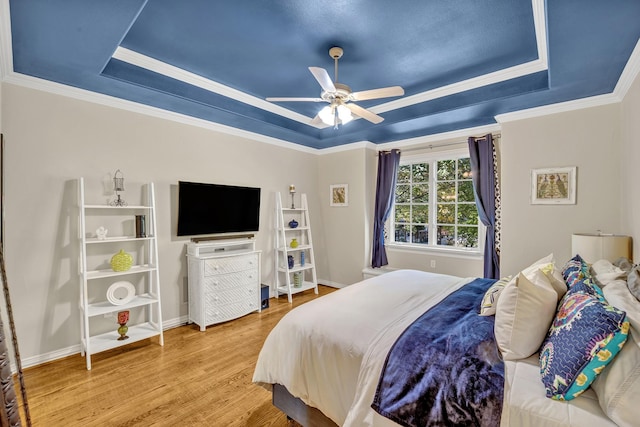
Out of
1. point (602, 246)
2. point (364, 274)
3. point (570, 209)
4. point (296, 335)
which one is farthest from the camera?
point (364, 274)

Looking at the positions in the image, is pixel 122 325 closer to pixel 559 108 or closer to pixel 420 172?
pixel 420 172

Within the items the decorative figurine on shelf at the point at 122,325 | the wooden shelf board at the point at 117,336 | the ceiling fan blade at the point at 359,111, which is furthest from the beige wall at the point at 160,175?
the ceiling fan blade at the point at 359,111

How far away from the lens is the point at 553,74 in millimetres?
2445

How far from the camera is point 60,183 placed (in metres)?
2.65

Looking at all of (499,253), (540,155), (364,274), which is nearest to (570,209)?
(540,155)

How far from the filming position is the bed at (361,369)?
3.53ft

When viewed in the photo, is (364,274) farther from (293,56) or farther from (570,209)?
(293,56)

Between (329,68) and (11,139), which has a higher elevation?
(329,68)

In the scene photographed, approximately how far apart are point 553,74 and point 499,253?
208 centimetres

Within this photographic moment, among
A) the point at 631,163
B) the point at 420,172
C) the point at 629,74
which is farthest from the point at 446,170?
the point at 629,74

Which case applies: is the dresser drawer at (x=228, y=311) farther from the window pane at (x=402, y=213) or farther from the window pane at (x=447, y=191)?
the window pane at (x=447, y=191)

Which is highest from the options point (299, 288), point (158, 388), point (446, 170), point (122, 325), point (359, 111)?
point (359, 111)

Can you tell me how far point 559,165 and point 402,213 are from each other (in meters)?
2.16

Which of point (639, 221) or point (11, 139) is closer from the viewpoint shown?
point (639, 221)
